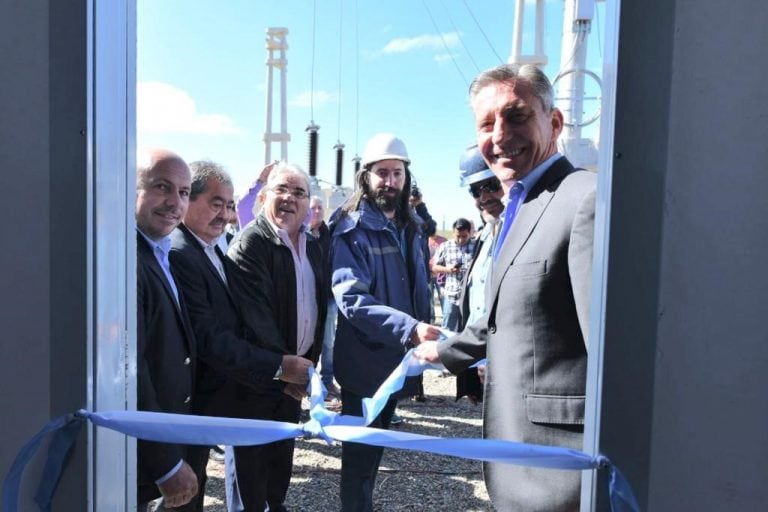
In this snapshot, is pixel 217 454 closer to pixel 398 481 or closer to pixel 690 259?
pixel 398 481

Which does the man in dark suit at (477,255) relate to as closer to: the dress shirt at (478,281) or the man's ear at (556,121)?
the dress shirt at (478,281)

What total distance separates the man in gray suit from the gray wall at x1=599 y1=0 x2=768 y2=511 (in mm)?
328

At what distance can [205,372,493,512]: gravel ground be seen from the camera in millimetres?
3484

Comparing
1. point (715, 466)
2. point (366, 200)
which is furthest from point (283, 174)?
point (715, 466)

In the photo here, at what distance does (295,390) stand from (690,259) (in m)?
1.99

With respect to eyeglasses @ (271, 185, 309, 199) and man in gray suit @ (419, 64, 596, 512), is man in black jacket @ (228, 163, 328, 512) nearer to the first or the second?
eyeglasses @ (271, 185, 309, 199)

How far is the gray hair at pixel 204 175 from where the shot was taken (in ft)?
9.00

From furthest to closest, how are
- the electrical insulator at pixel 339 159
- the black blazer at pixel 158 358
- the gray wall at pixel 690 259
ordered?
the electrical insulator at pixel 339 159 < the black blazer at pixel 158 358 < the gray wall at pixel 690 259

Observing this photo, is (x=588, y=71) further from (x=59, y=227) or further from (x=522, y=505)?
(x=59, y=227)

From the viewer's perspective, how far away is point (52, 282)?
1.09 m

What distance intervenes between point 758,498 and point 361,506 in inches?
80.5

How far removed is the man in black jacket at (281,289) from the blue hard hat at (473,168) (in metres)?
0.96

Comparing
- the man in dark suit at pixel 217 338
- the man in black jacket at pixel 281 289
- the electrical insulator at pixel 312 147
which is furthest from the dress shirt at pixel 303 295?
the electrical insulator at pixel 312 147

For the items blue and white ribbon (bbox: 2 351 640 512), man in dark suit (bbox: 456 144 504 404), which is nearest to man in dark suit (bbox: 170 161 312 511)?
man in dark suit (bbox: 456 144 504 404)
